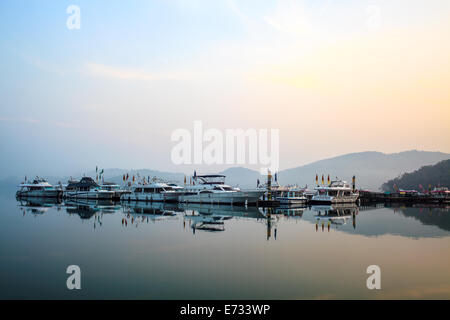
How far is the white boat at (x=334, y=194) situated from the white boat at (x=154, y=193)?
28942mm

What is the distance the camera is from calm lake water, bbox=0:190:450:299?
15.9 metres

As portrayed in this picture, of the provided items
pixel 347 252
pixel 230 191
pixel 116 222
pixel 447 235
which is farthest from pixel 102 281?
pixel 230 191

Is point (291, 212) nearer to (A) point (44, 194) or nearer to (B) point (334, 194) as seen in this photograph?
(B) point (334, 194)

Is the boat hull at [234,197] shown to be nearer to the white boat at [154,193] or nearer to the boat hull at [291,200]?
the boat hull at [291,200]

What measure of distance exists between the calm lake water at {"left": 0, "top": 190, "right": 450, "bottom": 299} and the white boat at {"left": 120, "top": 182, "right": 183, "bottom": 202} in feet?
128

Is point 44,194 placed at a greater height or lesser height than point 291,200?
greater

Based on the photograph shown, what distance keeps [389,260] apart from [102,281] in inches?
643

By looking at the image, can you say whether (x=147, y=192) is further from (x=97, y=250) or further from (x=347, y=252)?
(x=347, y=252)

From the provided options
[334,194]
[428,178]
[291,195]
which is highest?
[428,178]

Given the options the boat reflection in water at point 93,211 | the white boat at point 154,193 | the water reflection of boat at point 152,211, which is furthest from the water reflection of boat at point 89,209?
the white boat at point 154,193

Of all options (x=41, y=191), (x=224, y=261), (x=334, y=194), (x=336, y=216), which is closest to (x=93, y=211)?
(x=336, y=216)

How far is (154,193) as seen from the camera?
77688 mm

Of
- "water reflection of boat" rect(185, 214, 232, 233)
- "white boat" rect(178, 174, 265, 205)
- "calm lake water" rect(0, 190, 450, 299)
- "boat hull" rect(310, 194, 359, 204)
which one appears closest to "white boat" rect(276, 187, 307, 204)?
"boat hull" rect(310, 194, 359, 204)

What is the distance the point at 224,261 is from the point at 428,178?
497ft
